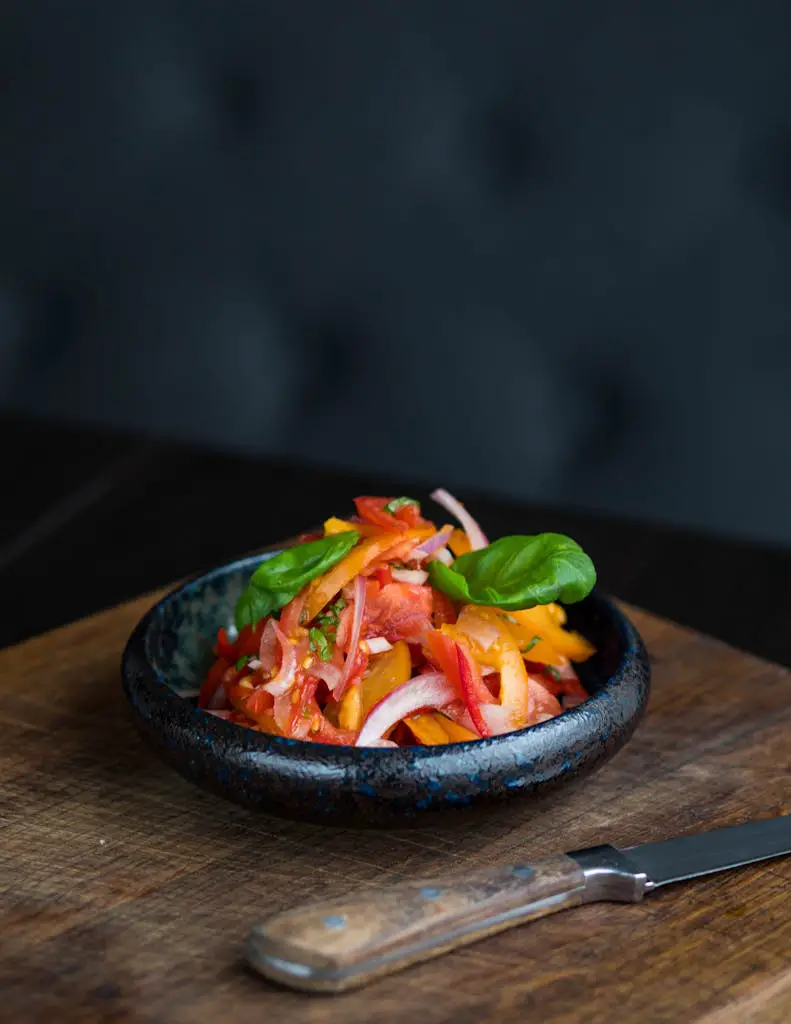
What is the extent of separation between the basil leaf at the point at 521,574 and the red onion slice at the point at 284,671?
6.6 inches

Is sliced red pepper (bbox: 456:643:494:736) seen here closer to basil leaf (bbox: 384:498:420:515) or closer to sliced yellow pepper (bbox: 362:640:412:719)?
sliced yellow pepper (bbox: 362:640:412:719)

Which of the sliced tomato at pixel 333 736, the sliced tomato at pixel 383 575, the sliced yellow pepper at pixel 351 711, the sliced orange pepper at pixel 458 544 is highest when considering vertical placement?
the sliced orange pepper at pixel 458 544

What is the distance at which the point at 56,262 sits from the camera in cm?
292

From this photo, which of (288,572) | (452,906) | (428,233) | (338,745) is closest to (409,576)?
(288,572)

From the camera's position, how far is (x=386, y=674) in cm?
129

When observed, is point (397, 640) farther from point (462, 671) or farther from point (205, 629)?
point (205, 629)

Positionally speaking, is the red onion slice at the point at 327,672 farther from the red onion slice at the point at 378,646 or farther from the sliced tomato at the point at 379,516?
the sliced tomato at the point at 379,516

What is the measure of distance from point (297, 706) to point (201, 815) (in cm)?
15

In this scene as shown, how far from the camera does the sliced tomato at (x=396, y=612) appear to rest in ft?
4.39

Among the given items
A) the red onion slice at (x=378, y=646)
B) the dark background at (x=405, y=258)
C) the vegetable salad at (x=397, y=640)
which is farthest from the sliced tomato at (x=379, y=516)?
the dark background at (x=405, y=258)

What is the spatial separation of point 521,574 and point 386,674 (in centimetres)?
17

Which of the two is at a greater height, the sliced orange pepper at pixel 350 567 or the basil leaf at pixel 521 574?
the basil leaf at pixel 521 574

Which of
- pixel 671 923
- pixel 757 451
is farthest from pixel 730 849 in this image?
pixel 757 451

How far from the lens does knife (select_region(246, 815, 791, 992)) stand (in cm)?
104
